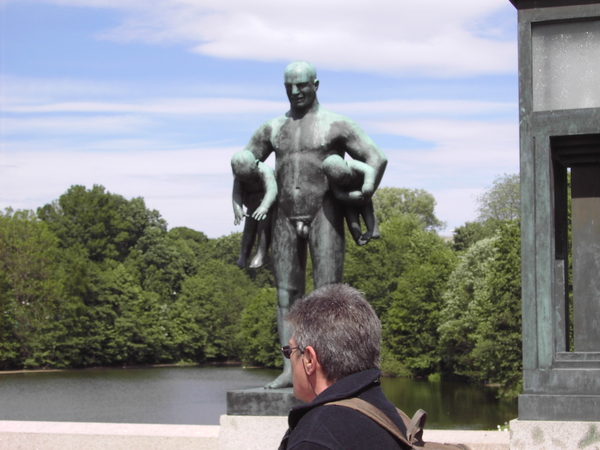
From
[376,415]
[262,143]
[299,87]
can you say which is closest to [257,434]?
[262,143]

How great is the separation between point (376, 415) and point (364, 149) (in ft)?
15.8

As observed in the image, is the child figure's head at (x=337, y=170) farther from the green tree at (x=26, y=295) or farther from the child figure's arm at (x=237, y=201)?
the green tree at (x=26, y=295)

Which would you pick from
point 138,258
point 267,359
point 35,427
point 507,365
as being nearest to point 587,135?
point 35,427

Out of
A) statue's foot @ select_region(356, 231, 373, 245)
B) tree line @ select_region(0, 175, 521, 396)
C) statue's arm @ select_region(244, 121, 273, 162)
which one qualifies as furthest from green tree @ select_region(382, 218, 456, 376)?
statue's arm @ select_region(244, 121, 273, 162)

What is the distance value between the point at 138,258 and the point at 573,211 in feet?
212

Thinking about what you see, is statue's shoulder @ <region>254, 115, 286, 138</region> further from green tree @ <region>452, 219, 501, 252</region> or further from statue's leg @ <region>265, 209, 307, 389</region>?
green tree @ <region>452, 219, 501, 252</region>

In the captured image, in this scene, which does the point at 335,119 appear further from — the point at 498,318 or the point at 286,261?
the point at 498,318

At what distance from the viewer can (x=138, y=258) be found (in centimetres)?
6975

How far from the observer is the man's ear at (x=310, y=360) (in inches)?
106

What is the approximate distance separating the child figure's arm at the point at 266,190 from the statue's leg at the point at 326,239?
38 centimetres

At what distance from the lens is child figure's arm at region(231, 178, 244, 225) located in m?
→ 7.49

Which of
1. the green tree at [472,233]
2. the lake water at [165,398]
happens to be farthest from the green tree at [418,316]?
the green tree at [472,233]

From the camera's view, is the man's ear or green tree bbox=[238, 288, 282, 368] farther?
green tree bbox=[238, 288, 282, 368]

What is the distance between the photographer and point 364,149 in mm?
7219
